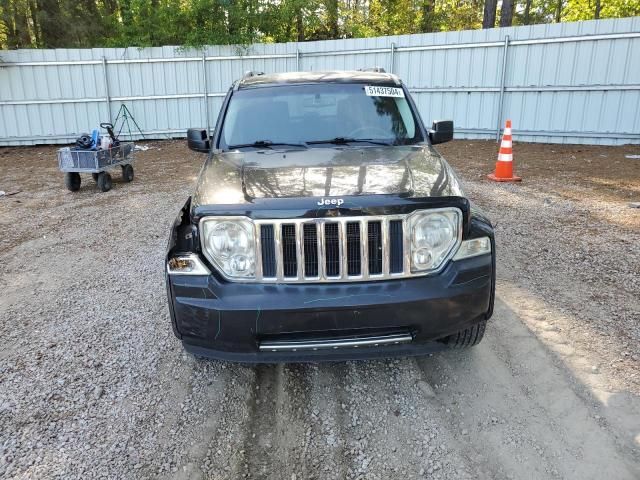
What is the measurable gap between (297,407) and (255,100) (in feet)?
8.34

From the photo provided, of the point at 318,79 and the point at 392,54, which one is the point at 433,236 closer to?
the point at 318,79

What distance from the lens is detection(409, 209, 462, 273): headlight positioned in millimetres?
2605

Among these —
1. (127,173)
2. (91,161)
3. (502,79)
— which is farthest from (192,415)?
(502,79)

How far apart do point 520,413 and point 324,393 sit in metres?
1.06

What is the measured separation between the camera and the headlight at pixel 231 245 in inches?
101

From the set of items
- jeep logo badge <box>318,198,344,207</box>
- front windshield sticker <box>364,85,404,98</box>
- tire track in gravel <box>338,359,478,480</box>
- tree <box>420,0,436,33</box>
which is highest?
tree <box>420,0,436,33</box>

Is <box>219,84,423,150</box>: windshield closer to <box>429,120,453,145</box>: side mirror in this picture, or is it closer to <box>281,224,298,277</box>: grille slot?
<box>429,120,453,145</box>: side mirror

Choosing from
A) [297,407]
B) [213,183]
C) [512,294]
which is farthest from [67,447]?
[512,294]

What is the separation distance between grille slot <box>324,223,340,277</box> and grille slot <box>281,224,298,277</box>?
160 millimetres

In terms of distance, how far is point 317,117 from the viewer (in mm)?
4012

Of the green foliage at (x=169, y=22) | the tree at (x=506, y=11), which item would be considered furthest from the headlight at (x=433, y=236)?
the tree at (x=506, y=11)

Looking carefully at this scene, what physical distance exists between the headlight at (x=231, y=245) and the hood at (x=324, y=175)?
0.13 metres

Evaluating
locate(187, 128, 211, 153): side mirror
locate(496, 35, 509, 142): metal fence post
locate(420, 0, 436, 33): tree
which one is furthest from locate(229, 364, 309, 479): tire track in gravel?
locate(420, 0, 436, 33): tree

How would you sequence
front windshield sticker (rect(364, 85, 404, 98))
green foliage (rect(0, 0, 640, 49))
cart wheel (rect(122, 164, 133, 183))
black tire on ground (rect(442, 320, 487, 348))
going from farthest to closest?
green foliage (rect(0, 0, 640, 49)) → cart wheel (rect(122, 164, 133, 183)) → front windshield sticker (rect(364, 85, 404, 98)) → black tire on ground (rect(442, 320, 487, 348))
